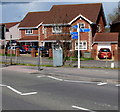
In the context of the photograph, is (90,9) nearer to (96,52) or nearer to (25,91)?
(96,52)

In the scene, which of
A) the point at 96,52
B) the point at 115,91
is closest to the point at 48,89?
the point at 115,91

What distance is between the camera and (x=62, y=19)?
37812 mm

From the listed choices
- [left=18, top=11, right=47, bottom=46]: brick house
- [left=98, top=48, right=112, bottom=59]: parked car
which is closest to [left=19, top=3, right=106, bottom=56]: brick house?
[left=18, top=11, right=47, bottom=46]: brick house

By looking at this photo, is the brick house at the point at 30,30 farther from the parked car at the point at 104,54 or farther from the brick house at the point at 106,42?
the parked car at the point at 104,54

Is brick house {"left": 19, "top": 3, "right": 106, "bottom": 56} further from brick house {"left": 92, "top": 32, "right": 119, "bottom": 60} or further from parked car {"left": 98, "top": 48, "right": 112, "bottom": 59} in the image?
parked car {"left": 98, "top": 48, "right": 112, "bottom": 59}

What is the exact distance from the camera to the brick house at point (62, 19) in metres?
39.6

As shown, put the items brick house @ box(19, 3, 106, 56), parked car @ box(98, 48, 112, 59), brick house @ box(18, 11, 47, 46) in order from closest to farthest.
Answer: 1. parked car @ box(98, 48, 112, 59)
2. brick house @ box(19, 3, 106, 56)
3. brick house @ box(18, 11, 47, 46)

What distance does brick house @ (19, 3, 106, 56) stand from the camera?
130ft

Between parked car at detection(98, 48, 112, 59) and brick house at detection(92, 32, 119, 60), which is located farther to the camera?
brick house at detection(92, 32, 119, 60)

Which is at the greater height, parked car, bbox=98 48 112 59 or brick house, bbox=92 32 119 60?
brick house, bbox=92 32 119 60

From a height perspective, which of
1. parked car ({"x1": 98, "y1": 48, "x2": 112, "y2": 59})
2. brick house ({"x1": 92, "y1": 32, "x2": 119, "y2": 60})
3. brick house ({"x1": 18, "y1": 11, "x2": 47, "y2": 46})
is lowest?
parked car ({"x1": 98, "y1": 48, "x2": 112, "y2": 59})

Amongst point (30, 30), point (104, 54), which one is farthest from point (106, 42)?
point (30, 30)

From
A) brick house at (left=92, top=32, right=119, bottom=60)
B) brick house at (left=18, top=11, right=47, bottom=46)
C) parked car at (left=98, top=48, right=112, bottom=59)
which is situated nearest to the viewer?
parked car at (left=98, top=48, right=112, bottom=59)

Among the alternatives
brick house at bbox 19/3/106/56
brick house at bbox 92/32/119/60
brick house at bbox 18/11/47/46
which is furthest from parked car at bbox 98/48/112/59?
brick house at bbox 18/11/47/46
